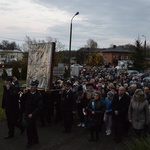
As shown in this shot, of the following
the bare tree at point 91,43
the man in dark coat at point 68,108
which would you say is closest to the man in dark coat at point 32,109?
the man in dark coat at point 68,108

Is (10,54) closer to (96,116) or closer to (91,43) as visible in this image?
(91,43)

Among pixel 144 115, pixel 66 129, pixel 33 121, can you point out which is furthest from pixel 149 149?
pixel 66 129

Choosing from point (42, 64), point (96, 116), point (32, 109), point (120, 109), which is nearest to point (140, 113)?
point (120, 109)

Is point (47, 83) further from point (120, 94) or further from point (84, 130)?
point (120, 94)

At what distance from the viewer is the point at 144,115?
7027mm

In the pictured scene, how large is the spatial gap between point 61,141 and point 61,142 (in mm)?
102

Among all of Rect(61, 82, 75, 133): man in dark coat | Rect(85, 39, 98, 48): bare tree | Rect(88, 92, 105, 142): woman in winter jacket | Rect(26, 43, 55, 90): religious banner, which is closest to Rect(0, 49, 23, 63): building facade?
Rect(85, 39, 98, 48): bare tree

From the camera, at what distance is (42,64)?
9828mm

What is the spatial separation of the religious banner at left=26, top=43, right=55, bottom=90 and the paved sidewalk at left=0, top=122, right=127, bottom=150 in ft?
5.71

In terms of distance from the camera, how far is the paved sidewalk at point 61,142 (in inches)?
297

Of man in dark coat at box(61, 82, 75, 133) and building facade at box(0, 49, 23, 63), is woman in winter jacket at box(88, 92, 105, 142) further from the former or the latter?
building facade at box(0, 49, 23, 63)

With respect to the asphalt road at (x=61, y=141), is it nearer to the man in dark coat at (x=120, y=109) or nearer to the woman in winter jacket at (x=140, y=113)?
the man in dark coat at (x=120, y=109)

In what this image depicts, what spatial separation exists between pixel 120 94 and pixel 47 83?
2899 mm

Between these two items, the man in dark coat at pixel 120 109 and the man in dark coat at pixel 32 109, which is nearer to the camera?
the man in dark coat at pixel 32 109
